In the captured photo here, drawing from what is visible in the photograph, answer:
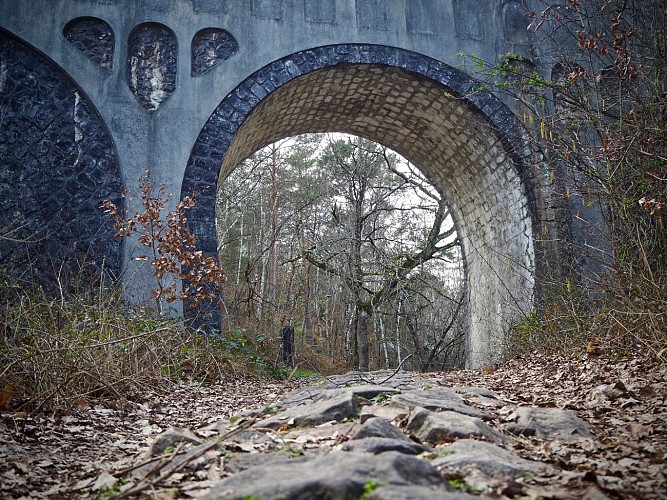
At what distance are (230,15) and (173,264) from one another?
384cm

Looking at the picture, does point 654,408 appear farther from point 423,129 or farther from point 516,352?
point 423,129

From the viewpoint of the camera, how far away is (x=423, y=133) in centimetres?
1026

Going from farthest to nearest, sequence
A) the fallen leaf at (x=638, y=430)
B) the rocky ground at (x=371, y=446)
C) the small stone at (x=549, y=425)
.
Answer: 1. the small stone at (x=549, y=425)
2. the fallen leaf at (x=638, y=430)
3. the rocky ground at (x=371, y=446)

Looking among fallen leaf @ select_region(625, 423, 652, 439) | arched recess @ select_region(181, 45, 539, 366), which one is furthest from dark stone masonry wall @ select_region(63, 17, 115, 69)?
fallen leaf @ select_region(625, 423, 652, 439)

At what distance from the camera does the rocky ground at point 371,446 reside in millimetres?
2049

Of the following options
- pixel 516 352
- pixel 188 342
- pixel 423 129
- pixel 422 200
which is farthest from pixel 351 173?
pixel 188 342

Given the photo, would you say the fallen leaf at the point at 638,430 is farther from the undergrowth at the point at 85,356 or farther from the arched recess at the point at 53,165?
the arched recess at the point at 53,165

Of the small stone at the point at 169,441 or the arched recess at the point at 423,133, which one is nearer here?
the small stone at the point at 169,441

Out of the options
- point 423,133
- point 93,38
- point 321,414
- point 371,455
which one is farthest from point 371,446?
point 423,133

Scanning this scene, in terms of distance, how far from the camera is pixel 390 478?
6.31 ft

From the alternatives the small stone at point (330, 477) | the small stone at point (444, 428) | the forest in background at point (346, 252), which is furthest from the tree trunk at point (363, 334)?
the small stone at point (330, 477)

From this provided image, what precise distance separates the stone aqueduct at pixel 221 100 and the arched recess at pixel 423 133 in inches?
1.1

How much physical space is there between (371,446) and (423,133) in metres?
8.42

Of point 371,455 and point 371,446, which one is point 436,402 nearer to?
point 371,446
